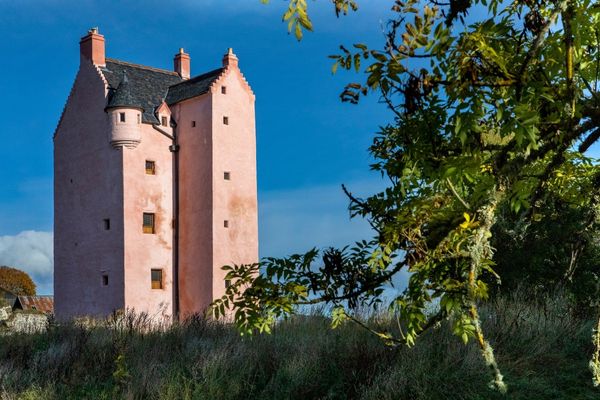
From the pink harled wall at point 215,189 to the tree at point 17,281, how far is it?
33671 mm

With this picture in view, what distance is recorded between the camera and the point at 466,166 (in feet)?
15.5

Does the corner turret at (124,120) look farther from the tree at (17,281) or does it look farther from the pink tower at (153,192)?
the tree at (17,281)

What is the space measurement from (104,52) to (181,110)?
5.13 m

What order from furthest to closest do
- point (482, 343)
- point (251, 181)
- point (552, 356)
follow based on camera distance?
point (251, 181) < point (552, 356) < point (482, 343)

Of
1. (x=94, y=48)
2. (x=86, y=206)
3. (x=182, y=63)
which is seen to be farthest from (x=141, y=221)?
(x=182, y=63)

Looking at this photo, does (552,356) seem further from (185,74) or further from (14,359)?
(185,74)

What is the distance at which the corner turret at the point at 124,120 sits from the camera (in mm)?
31500

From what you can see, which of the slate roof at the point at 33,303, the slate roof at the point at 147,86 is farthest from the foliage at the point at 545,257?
the slate roof at the point at 33,303

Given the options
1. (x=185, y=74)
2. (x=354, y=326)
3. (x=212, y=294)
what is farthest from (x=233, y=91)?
(x=354, y=326)

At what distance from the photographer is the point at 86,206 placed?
33438mm

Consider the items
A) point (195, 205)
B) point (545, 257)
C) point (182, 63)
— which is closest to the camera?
point (545, 257)

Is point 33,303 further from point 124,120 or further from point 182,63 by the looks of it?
point 124,120

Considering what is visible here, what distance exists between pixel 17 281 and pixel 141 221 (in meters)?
35.6

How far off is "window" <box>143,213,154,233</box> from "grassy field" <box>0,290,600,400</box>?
18636mm
